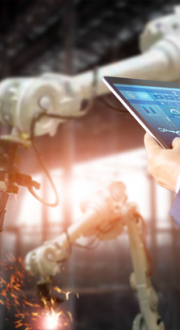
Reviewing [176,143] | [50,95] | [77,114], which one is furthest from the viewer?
[77,114]

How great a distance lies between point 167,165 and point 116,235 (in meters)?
0.65

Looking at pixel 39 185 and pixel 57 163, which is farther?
pixel 57 163

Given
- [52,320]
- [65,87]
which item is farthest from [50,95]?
[52,320]

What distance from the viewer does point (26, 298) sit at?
0.90 m

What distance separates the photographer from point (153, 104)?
20.5 inches

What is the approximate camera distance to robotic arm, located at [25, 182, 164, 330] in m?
0.96

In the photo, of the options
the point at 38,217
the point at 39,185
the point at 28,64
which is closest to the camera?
the point at 39,185

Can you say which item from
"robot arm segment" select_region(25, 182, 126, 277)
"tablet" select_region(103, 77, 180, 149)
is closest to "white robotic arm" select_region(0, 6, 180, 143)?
"robot arm segment" select_region(25, 182, 126, 277)

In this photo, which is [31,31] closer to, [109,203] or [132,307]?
[109,203]

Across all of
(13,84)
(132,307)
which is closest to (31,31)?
(13,84)

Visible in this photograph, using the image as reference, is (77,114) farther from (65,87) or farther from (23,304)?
(23,304)

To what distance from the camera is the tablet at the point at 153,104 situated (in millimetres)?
461

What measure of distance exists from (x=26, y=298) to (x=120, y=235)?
360mm

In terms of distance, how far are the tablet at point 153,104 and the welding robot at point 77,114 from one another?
361 millimetres
